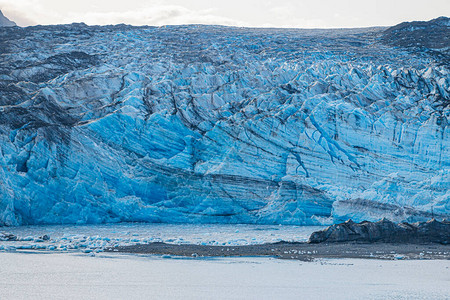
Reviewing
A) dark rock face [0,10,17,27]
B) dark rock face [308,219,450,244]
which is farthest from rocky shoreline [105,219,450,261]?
dark rock face [0,10,17,27]

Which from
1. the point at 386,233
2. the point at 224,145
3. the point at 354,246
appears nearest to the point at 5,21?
the point at 224,145

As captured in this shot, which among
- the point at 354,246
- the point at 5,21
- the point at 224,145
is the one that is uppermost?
the point at 5,21

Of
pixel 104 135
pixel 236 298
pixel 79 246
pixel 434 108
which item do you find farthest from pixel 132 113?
pixel 236 298

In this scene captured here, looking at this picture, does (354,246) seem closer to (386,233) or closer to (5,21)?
(386,233)

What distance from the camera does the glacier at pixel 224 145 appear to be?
646 inches

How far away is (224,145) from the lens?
18.2 metres

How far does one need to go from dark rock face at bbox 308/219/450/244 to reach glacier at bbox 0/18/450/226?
2860 mm

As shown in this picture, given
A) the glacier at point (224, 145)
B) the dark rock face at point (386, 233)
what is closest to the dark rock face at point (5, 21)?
the glacier at point (224, 145)

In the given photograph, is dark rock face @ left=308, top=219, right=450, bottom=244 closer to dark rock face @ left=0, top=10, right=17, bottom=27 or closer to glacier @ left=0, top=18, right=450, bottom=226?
glacier @ left=0, top=18, right=450, bottom=226

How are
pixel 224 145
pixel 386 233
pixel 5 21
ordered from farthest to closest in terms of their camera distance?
pixel 5 21, pixel 224 145, pixel 386 233

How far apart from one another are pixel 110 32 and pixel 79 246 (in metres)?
20.0

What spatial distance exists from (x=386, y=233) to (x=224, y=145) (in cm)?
598

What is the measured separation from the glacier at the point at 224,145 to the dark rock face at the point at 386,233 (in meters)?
2.86

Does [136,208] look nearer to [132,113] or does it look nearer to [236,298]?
[132,113]
